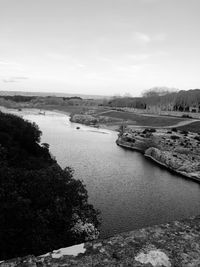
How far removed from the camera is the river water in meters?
23.1

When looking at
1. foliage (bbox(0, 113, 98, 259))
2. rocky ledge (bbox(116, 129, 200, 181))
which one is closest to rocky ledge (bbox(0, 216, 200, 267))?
foliage (bbox(0, 113, 98, 259))

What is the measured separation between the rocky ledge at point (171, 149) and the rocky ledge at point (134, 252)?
1395 inches

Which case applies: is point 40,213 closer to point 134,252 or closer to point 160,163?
point 134,252

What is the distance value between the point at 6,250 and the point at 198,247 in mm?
9481

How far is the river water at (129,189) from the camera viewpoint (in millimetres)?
23109

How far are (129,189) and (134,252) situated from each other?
Answer: 92.0 feet

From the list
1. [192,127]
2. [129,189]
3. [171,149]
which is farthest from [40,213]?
[192,127]

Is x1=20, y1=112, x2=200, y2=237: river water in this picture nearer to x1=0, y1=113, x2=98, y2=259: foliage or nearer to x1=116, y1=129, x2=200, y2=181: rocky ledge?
x1=116, y1=129, x2=200, y2=181: rocky ledge

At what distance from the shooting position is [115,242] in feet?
10.7

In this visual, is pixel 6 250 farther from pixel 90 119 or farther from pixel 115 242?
pixel 90 119

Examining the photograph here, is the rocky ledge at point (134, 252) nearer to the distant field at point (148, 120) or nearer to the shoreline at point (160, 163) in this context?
the shoreline at point (160, 163)

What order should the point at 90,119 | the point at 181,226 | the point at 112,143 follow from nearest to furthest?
the point at 181,226, the point at 112,143, the point at 90,119

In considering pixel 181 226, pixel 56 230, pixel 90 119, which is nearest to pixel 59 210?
pixel 56 230

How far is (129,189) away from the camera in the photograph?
3045 centimetres
